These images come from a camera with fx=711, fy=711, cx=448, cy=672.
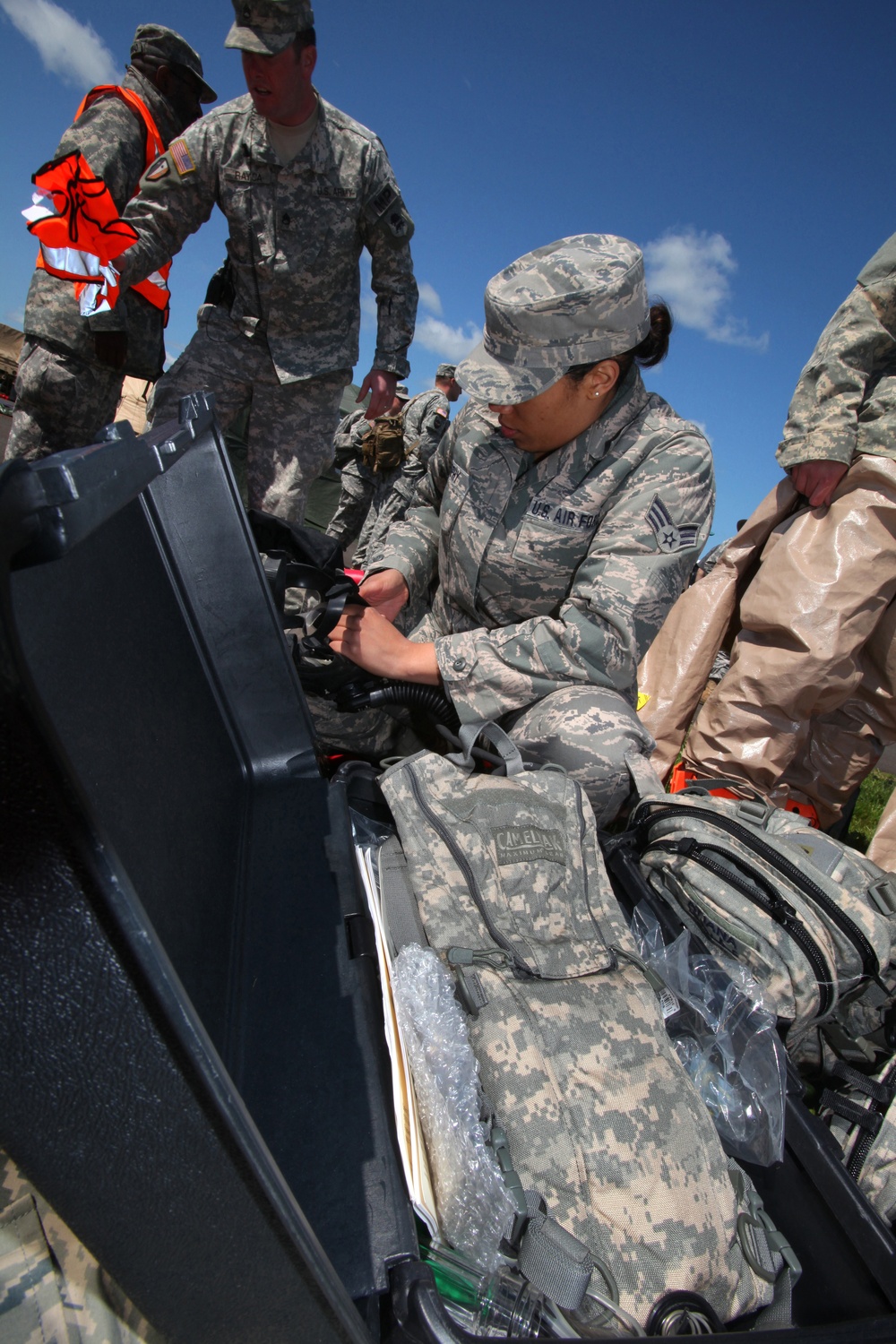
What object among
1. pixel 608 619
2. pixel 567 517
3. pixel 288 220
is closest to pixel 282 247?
pixel 288 220

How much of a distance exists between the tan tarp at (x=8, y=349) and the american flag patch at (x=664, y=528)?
979cm

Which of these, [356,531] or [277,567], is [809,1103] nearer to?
[277,567]

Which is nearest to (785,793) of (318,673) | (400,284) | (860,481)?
(860,481)

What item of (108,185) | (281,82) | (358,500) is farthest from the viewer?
(358,500)

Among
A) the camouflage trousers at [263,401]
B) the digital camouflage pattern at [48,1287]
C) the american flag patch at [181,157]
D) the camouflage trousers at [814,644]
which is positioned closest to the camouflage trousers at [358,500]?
the camouflage trousers at [263,401]

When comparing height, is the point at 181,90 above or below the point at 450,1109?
above

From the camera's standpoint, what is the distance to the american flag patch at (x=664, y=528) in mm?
1896

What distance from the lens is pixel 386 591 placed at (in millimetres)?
2311

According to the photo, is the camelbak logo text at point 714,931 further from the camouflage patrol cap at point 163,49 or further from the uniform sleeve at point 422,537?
the camouflage patrol cap at point 163,49

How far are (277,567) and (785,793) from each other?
2.28 meters

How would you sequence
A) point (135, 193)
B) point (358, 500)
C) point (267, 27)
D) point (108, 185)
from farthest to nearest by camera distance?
1. point (358, 500)
2. point (135, 193)
3. point (108, 185)
4. point (267, 27)

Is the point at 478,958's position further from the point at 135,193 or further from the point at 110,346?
the point at 135,193

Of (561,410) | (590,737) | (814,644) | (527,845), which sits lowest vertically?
(527,845)

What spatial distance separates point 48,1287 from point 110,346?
3.54m
